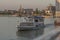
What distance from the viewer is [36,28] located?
6.72 meters

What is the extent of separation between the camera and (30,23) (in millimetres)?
6637

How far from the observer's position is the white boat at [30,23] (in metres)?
6.47

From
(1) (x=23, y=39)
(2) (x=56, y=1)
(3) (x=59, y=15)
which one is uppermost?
(2) (x=56, y=1)

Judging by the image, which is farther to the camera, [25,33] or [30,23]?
[30,23]

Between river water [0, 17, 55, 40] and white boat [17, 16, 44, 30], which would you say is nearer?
river water [0, 17, 55, 40]

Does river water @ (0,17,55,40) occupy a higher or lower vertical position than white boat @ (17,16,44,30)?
A: lower

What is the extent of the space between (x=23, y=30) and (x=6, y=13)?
2.04 m

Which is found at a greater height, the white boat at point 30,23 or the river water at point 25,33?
the white boat at point 30,23

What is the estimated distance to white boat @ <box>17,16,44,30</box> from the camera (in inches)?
255

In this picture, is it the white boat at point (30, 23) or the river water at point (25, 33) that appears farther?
the white boat at point (30, 23)

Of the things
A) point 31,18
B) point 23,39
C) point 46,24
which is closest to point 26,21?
point 31,18

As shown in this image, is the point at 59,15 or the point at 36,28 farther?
the point at 36,28

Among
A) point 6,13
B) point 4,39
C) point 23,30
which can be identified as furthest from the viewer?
point 23,30

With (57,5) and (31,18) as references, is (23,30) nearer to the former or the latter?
(31,18)
